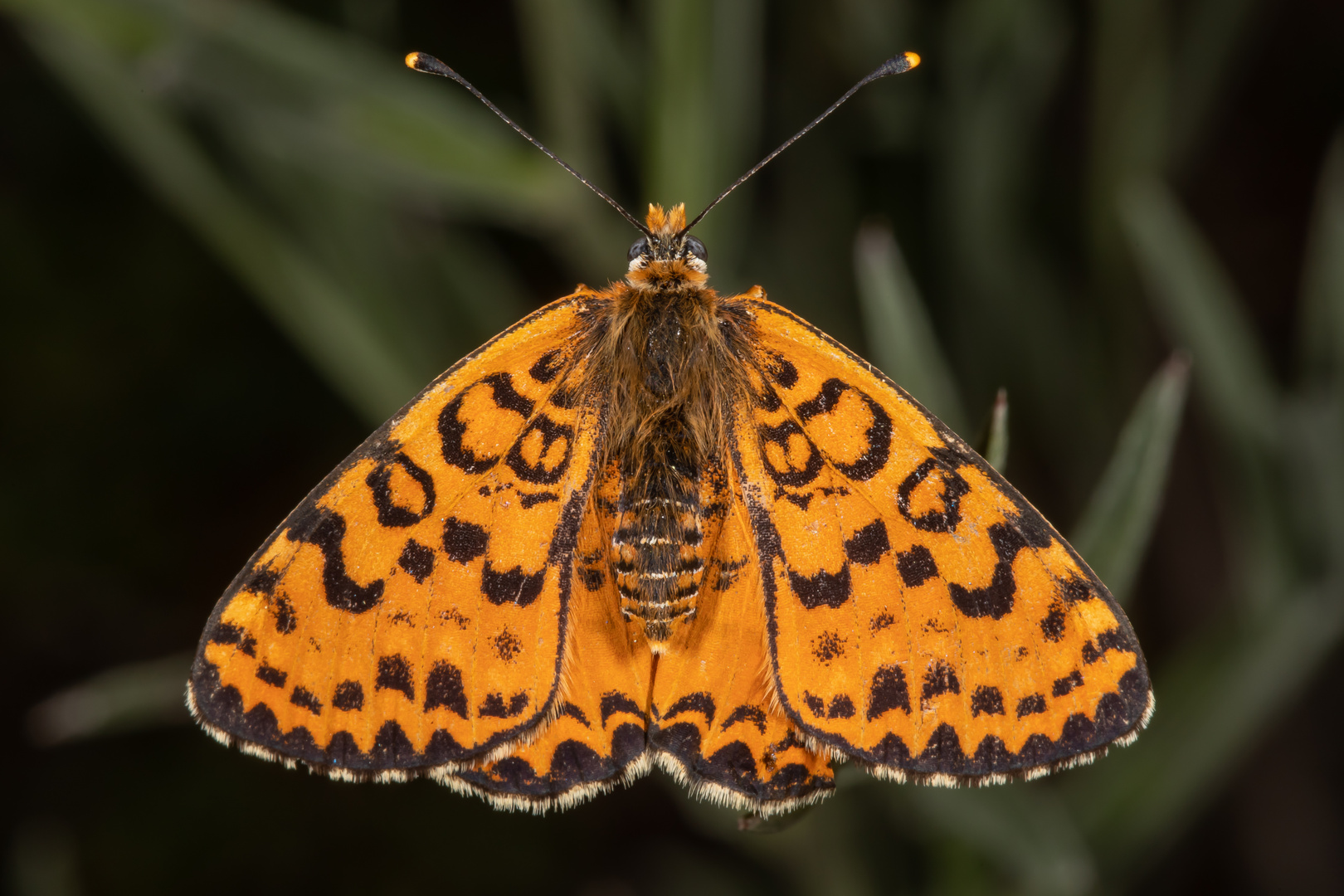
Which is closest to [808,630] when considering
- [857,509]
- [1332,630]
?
[857,509]

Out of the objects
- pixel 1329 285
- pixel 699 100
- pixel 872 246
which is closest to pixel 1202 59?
pixel 1329 285

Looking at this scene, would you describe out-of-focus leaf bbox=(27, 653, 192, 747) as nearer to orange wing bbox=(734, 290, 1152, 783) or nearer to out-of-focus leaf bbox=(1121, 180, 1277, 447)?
orange wing bbox=(734, 290, 1152, 783)

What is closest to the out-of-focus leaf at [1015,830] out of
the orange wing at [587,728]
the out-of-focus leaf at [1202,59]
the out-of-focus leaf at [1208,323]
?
the orange wing at [587,728]

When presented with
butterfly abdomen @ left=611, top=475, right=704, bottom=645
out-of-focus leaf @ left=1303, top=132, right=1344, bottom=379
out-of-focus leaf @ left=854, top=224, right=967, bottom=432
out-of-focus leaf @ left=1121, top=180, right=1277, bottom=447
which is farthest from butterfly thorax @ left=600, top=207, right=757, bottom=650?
out-of-focus leaf @ left=1303, top=132, right=1344, bottom=379

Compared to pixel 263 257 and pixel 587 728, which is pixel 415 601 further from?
pixel 263 257

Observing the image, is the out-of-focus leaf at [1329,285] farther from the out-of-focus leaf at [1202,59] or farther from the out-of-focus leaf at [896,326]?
the out-of-focus leaf at [896,326]

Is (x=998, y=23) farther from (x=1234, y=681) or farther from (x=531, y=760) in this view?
(x=531, y=760)

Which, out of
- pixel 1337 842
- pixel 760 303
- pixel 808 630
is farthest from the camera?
pixel 1337 842
